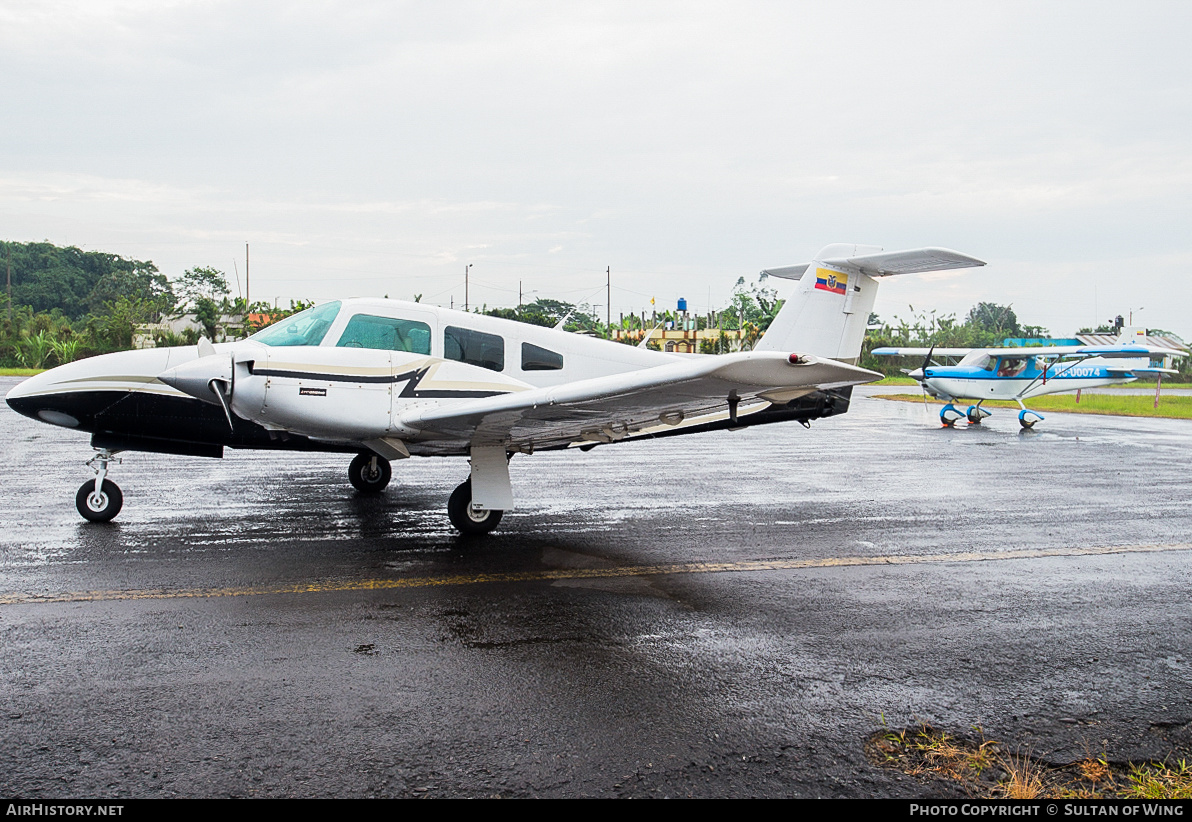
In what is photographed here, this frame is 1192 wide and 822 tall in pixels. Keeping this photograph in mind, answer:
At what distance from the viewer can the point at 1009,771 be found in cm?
306

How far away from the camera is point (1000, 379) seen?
73.4 ft

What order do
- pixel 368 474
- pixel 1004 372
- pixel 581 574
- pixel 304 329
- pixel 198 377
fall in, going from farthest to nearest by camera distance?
pixel 1004 372 < pixel 368 474 < pixel 304 329 < pixel 198 377 < pixel 581 574

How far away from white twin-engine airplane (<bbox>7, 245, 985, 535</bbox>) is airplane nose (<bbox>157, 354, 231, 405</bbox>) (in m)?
0.01

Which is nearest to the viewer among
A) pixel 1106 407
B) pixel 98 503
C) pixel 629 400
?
pixel 629 400

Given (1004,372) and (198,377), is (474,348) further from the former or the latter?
(1004,372)

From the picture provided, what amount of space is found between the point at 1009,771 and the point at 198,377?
6414 millimetres

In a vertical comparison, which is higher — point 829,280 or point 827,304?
point 829,280

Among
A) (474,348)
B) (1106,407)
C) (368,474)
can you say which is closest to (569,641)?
(474,348)

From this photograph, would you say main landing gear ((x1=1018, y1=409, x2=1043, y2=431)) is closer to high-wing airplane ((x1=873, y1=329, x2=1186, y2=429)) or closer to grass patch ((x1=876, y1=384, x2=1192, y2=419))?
→ high-wing airplane ((x1=873, y1=329, x2=1186, y2=429))

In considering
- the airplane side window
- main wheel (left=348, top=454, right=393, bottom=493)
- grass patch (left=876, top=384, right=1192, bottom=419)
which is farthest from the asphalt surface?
grass patch (left=876, top=384, right=1192, bottom=419)

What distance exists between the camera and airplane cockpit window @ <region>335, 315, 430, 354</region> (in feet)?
23.7

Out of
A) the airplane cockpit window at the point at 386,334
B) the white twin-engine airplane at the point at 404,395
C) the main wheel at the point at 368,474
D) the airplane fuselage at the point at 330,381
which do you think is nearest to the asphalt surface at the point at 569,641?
the main wheel at the point at 368,474
